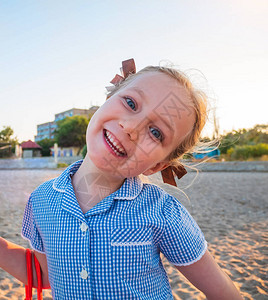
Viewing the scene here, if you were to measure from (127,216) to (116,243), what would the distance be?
0.10 m

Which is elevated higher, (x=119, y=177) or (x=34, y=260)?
(x=119, y=177)

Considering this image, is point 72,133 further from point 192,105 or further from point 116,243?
point 116,243

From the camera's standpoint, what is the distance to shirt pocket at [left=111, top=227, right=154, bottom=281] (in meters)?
0.99

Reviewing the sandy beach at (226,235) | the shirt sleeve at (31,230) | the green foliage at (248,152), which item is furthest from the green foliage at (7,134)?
the shirt sleeve at (31,230)

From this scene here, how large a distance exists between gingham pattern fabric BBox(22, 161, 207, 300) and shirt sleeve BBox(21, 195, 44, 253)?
0.10 metres

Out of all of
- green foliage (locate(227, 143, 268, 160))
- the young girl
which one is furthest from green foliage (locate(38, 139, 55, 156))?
the young girl

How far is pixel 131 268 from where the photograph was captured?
0.99m

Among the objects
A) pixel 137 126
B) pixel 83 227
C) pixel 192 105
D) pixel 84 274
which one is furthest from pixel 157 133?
pixel 84 274

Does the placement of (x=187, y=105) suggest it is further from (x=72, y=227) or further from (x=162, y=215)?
(x=72, y=227)

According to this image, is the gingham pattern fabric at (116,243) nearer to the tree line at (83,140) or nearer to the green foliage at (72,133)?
the tree line at (83,140)

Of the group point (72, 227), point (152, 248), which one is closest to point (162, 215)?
point (152, 248)

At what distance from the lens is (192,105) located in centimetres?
119

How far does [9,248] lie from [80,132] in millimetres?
43895

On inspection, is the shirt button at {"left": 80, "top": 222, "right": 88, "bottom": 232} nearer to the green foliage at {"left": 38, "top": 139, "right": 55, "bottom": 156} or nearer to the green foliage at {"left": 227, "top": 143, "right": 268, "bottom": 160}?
the green foliage at {"left": 227, "top": 143, "right": 268, "bottom": 160}
